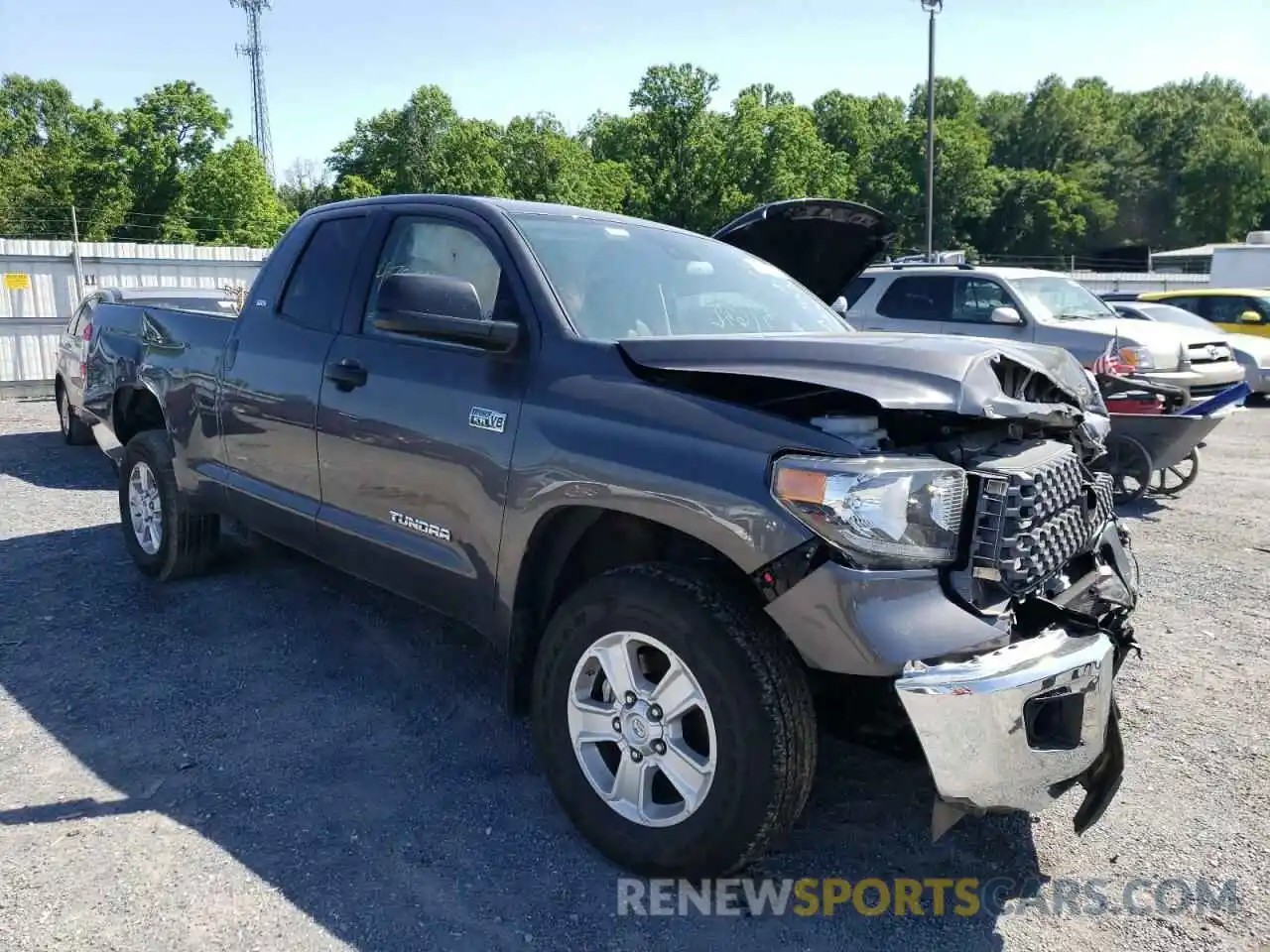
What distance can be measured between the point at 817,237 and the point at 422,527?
2548 millimetres

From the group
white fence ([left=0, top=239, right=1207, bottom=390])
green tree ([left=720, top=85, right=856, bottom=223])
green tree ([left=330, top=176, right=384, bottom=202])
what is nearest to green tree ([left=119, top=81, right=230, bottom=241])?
green tree ([left=330, top=176, right=384, bottom=202])

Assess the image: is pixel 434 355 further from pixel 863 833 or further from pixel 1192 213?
pixel 1192 213

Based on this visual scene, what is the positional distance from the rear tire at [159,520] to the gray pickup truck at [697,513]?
1.35 meters

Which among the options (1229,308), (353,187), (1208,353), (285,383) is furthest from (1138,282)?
(353,187)

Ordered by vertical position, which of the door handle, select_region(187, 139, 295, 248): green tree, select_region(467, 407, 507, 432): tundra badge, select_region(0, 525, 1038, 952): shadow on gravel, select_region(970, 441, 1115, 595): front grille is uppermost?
select_region(187, 139, 295, 248): green tree

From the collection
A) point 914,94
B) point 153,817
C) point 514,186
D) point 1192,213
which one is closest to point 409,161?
point 514,186

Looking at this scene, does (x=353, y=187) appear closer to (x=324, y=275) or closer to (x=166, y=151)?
(x=166, y=151)

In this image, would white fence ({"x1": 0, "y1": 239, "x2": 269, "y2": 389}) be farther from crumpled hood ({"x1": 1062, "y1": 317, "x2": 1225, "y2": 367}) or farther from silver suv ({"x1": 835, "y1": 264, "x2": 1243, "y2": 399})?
crumpled hood ({"x1": 1062, "y1": 317, "x2": 1225, "y2": 367})

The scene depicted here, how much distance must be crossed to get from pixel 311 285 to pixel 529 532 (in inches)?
73.3

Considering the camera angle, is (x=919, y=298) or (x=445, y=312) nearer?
(x=445, y=312)

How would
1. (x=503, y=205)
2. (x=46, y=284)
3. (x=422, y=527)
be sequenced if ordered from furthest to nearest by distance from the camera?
(x=46, y=284) < (x=503, y=205) < (x=422, y=527)

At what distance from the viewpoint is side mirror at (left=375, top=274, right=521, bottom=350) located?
125 inches

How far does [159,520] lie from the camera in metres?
5.28

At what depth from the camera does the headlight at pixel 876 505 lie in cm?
239
